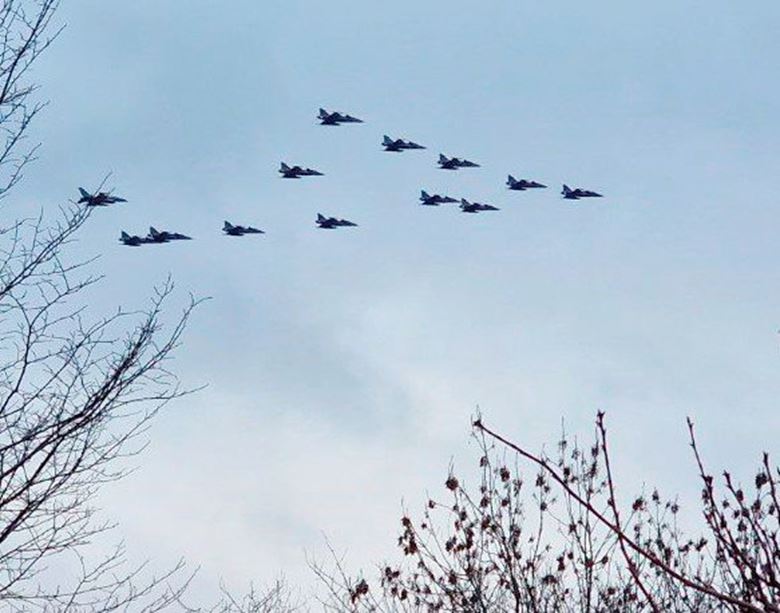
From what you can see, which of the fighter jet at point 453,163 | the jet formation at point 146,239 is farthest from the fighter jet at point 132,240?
the fighter jet at point 453,163

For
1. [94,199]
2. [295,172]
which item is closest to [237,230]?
[295,172]

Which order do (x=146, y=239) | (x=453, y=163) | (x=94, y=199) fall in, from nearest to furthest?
1. (x=94, y=199)
2. (x=146, y=239)
3. (x=453, y=163)

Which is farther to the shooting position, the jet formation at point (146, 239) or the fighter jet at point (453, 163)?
the fighter jet at point (453, 163)

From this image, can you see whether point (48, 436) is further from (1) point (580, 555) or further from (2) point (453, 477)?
(1) point (580, 555)

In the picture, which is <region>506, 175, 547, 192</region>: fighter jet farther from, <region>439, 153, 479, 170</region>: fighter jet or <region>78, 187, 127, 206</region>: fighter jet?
<region>78, 187, 127, 206</region>: fighter jet

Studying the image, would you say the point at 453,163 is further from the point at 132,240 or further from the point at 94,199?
the point at 94,199

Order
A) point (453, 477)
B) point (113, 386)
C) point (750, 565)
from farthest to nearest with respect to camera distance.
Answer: point (453, 477)
point (113, 386)
point (750, 565)

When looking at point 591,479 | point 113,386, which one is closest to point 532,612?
point 591,479

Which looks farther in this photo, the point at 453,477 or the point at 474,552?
the point at 474,552

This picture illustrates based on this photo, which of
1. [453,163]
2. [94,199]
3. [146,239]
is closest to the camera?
[94,199]

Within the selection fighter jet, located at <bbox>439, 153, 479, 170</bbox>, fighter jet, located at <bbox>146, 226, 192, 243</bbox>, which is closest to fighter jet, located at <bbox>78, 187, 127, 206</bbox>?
fighter jet, located at <bbox>146, 226, 192, 243</bbox>

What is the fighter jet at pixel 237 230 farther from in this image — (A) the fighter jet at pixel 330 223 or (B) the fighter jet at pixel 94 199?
(B) the fighter jet at pixel 94 199

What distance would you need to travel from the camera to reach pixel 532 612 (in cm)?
1473

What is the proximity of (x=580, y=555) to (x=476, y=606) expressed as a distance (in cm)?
151
